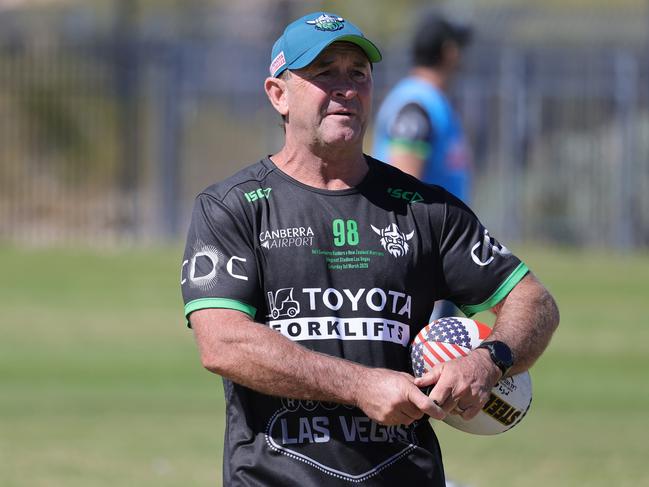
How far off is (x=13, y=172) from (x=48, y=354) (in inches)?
498

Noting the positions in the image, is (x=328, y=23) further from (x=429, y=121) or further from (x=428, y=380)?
(x=429, y=121)

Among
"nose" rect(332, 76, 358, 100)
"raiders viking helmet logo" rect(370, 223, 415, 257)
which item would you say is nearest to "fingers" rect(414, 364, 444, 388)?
"raiders viking helmet logo" rect(370, 223, 415, 257)

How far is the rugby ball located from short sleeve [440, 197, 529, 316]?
103mm

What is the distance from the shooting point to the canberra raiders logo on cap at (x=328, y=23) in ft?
14.4

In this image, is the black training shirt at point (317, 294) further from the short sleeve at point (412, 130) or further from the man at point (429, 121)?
the short sleeve at point (412, 130)

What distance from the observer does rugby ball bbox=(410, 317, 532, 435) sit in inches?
169

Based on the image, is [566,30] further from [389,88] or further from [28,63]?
[28,63]

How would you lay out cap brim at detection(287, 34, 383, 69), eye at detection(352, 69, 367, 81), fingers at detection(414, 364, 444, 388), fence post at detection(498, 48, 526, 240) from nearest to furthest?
fingers at detection(414, 364, 444, 388)
cap brim at detection(287, 34, 383, 69)
eye at detection(352, 69, 367, 81)
fence post at detection(498, 48, 526, 240)

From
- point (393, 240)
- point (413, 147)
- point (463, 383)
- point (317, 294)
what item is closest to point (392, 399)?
point (463, 383)

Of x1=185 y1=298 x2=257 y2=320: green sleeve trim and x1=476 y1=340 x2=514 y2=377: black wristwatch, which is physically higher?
x1=185 y1=298 x2=257 y2=320: green sleeve trim

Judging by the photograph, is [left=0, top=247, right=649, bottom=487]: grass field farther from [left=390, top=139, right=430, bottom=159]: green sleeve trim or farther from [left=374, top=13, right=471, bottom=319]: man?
[left=390, top=139, right=430, bottom=159]: green sleeve trim

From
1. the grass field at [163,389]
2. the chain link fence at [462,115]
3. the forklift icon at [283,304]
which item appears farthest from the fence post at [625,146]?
the forklift icon at [283,304]

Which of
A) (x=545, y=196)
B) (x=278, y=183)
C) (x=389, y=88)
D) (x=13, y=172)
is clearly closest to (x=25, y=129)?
(x=13, y=172)

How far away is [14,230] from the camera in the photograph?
87.2 ft
